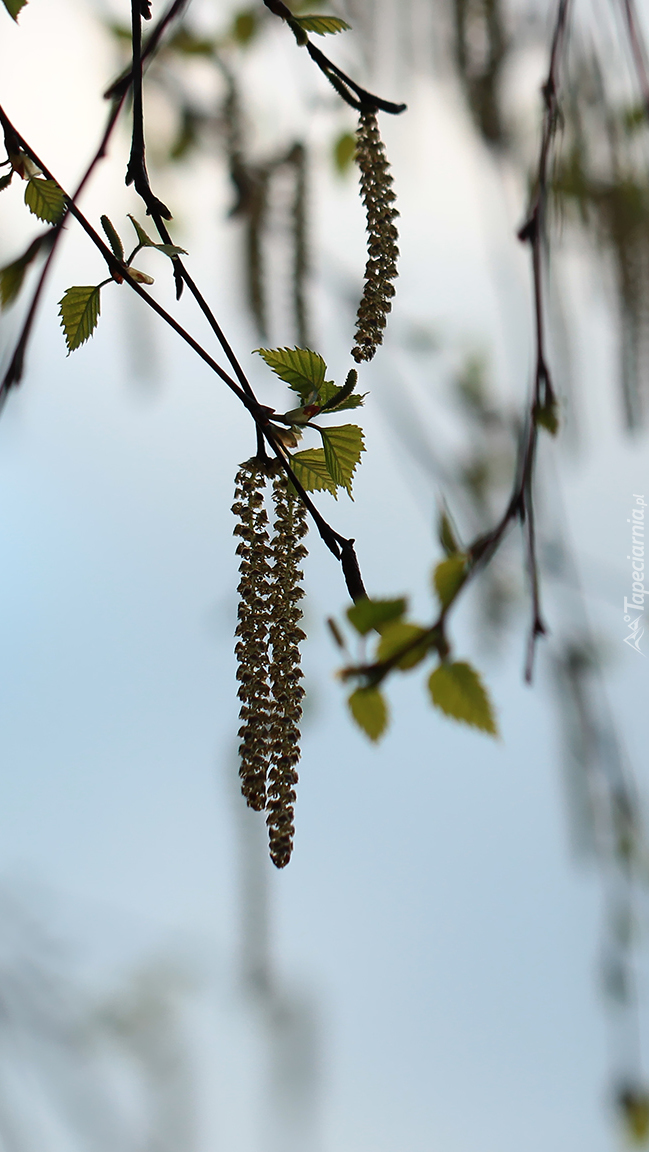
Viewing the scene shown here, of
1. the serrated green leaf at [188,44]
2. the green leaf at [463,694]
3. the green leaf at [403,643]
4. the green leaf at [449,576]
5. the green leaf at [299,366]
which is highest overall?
the serrated green leaf at [188,44]

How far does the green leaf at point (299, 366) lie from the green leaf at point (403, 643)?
0.07 metres

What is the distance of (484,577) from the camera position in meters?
0.63

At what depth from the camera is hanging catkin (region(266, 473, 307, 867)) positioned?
0.62 feet

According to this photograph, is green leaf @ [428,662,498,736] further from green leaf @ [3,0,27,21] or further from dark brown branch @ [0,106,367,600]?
green leaf @ [3,0,27,21]

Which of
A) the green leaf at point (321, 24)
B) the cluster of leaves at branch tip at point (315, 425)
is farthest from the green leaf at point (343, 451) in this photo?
the green leaf at point (321, 24)

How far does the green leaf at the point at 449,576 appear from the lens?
154 mm

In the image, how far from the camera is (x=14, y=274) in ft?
0.91

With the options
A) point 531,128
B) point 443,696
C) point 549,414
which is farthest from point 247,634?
point 531,128

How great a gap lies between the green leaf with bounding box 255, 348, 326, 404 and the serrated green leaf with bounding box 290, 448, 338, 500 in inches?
0.7

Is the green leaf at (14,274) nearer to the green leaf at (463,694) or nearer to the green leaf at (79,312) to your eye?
the green leaf at (79,312)

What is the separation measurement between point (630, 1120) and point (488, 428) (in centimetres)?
57

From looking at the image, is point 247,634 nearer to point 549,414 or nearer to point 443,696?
point 443,696

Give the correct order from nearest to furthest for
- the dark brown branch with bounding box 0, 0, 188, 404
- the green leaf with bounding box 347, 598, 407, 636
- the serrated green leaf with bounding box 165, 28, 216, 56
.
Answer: the green leaf with bounding box 347, 598, 407, 636 → the dark brown branch with bounding box 0, 0, 188, 404 → the serrated green leaf with bounding box 165, 28, 216, 56

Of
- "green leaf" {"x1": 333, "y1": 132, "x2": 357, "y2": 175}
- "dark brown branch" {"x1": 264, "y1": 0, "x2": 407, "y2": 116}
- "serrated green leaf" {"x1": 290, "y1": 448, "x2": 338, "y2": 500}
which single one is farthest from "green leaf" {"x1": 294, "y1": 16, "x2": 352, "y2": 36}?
"green leaf" {"x1": 333, "y1": 132, "x2": 357, "y2": 175}
